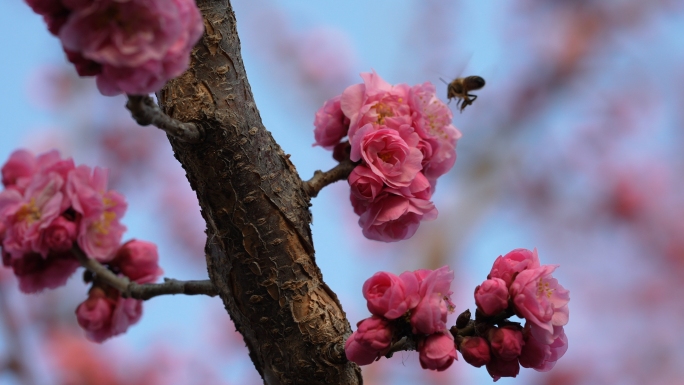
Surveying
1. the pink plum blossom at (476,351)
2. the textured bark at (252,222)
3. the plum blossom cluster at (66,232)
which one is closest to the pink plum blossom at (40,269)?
the plum blossom cluster at (66,232)

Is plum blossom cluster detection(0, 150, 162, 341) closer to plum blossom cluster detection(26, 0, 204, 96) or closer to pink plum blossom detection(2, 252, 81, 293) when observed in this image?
pink plum blossom detection(2, 252, 81, 293)

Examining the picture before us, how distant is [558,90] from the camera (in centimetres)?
751

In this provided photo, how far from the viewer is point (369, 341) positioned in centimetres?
155

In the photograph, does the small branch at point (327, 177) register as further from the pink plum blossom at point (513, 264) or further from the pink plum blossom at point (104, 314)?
the pink plum blossom at point (104, 314)

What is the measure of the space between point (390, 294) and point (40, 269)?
1.17m

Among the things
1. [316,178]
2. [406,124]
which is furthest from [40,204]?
[406,124]

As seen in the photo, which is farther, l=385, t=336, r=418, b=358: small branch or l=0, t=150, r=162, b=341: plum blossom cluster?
l=0, t=150, r=162, b=341: plum blossom cluster

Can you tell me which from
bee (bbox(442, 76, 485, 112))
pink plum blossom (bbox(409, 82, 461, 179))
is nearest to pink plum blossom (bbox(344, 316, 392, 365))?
pink plum blossom (bbox(409, 82, 461, 179))

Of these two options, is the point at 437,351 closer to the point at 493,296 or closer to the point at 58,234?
the point at 493,296

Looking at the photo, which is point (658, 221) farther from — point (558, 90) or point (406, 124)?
point (406, 124)

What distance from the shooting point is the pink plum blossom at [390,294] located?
157 centimetres

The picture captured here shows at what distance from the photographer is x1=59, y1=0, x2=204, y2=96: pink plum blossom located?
3.85 ft

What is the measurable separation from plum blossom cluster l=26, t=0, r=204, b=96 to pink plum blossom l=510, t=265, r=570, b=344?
95 centimetres

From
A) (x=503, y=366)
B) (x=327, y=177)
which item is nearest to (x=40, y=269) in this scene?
(x=327, y=177)
